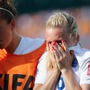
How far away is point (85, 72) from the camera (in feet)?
11.3

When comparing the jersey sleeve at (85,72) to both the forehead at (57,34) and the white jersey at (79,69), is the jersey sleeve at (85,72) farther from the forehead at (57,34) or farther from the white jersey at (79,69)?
the forehead at (57,34)

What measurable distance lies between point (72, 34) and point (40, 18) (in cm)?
607

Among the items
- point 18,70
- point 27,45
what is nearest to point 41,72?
point 18,70

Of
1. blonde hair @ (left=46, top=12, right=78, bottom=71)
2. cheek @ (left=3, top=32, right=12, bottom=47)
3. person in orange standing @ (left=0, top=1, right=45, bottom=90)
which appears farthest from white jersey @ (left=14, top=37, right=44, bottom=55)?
blonde hair @ (left=46, top=12, right=78, bottom=71)

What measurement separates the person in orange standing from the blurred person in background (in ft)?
0.46

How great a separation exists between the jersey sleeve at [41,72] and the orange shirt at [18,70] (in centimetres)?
6

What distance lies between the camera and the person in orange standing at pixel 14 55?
3.71 meters

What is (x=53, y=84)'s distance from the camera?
11.5 feet

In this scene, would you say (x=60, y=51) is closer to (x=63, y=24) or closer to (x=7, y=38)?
(x=63, y=24)

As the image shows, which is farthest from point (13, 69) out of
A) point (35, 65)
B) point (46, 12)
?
point (46, 12)

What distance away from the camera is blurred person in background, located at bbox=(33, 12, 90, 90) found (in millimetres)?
3438

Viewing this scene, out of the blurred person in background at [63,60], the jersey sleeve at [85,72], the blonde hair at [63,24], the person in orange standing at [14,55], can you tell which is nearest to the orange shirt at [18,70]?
the person in orange standing at [14,55]

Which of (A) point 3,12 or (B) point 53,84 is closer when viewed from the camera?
(B) point 53,84

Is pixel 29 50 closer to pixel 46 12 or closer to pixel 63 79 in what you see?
pixel 63 79
